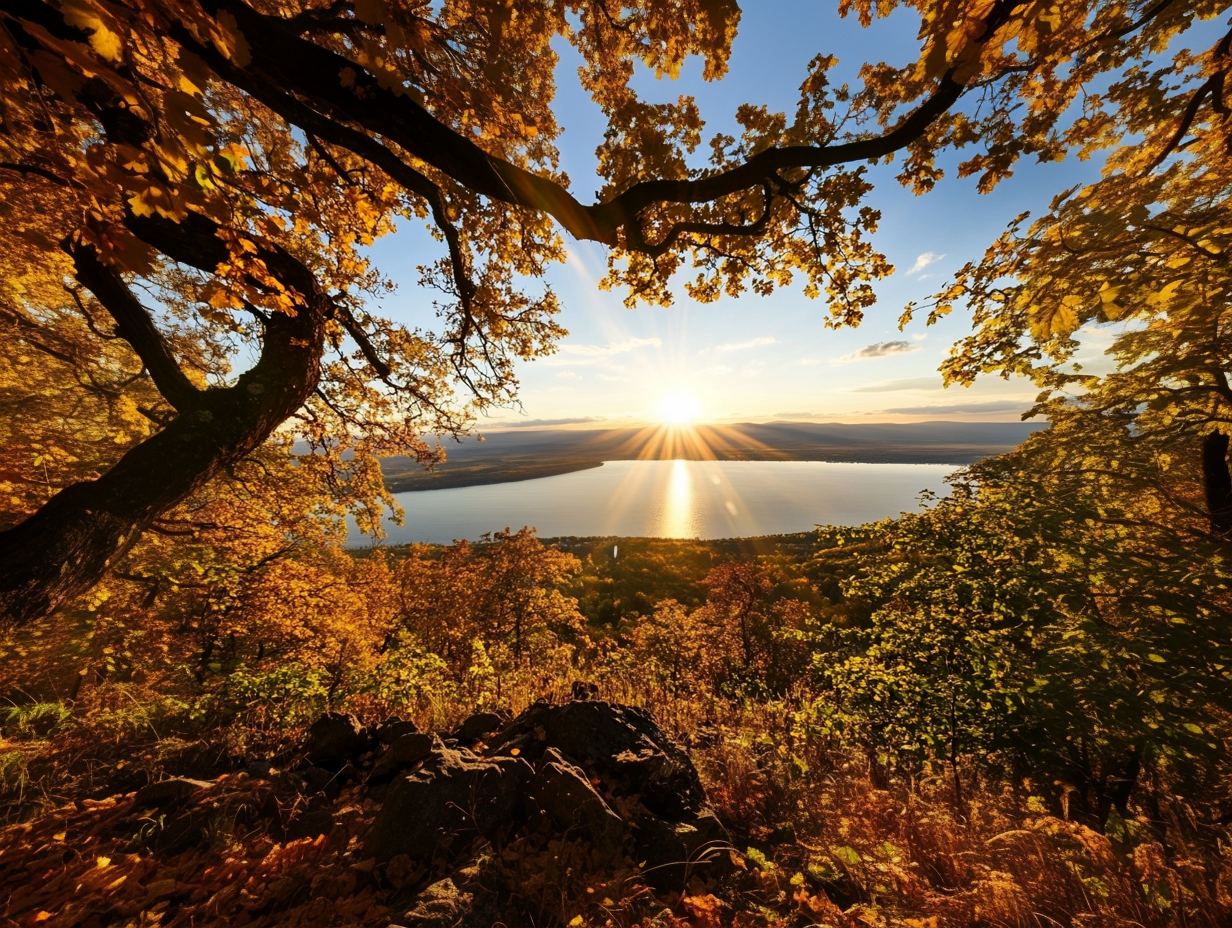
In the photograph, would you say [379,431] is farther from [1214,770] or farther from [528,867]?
[1214,770]

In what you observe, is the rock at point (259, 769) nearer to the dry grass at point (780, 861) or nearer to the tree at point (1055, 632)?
the dry grass at point (780, 861)

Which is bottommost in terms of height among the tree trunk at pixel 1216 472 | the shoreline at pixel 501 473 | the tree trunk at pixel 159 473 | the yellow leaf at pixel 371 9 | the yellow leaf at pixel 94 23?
the shoreline at pixel 501 473

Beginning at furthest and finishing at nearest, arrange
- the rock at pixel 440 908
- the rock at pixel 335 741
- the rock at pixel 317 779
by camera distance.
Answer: the rock at pixel 335 741 → the rock at pixel 317 779 → the rock at pixel 440 908

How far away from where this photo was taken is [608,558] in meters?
42.9

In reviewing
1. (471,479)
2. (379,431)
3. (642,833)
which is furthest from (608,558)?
(471,479)

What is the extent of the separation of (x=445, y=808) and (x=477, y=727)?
178 centimetres

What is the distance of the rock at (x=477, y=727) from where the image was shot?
480cm

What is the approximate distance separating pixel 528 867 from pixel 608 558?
133 feet

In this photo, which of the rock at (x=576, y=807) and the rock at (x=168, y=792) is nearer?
the rock at (x=576, y=807)

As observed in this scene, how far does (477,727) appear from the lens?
15.9ft

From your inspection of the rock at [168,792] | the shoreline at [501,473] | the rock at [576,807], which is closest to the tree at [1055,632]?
the rock at [576,807]

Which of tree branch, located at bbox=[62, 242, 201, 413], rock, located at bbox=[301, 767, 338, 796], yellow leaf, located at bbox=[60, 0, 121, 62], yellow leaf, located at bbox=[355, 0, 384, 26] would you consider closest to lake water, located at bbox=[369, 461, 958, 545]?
rock, located at bbox=[301, 767, 338, 796]

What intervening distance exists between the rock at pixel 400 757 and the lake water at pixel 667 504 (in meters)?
55.5

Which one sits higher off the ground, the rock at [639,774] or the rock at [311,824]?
the rock at [311,824]
